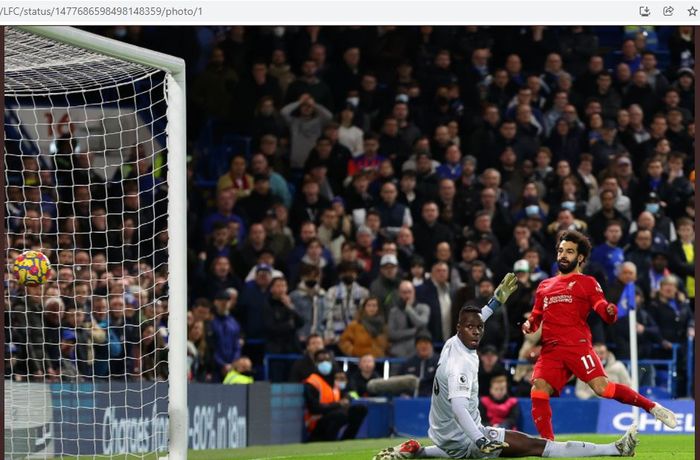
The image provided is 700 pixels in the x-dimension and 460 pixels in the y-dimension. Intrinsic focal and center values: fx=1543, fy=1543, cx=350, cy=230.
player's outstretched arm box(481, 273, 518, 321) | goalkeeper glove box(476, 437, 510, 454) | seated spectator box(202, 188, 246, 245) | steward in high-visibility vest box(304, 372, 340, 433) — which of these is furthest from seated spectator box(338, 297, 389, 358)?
goalkeeper glove box(476, 437, 510, 454)

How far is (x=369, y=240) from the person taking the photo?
61.9 ft

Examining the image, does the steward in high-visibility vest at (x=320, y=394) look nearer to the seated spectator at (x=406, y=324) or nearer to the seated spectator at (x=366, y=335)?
the seated spectator at (x=366, y=335)

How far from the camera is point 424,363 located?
57.2 feet

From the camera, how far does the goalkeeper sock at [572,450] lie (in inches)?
421

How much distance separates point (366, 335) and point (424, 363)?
780 mm

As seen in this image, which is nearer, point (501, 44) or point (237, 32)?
point (237, 32)

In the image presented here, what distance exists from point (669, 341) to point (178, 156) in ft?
31.5

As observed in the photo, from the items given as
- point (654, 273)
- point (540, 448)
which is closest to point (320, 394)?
point (654, 273)

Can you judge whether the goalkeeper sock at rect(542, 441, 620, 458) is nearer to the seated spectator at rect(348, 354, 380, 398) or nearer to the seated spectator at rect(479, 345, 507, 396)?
the seated spectator at rect(479, 345, 507, 396)

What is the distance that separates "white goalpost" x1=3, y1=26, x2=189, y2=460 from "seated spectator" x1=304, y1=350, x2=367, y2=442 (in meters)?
1.61

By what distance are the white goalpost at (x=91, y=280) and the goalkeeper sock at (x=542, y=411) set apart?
8.54 ft
